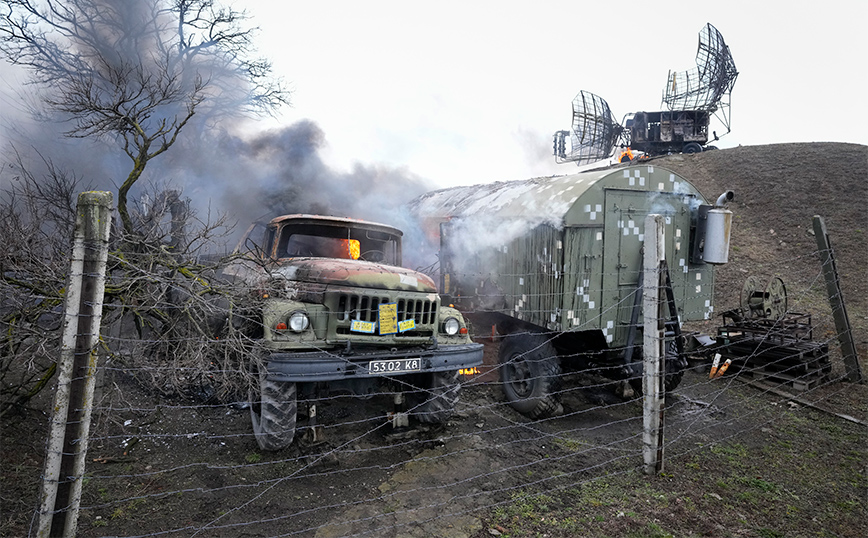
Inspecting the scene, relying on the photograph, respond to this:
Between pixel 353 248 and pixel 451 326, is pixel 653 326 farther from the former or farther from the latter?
pixel 353 248

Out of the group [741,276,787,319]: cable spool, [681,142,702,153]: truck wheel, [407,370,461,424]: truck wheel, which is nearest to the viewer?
[407,370,461,424]: truck wheel

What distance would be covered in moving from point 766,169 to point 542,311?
19.8 m

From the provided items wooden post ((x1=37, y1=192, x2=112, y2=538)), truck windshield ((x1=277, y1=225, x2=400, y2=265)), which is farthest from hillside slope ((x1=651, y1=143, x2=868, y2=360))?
wooden post ((x1=37, y1=192, x2=112, y2=538))

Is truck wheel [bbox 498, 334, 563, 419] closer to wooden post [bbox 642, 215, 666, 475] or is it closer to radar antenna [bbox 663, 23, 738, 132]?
wooden post [bbox 642, 215, 666, 475]

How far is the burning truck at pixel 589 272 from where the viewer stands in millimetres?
6227

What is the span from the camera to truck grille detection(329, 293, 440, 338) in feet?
15.3

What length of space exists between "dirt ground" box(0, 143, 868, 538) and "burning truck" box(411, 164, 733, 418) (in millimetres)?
693

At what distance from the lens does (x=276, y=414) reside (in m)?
4.38

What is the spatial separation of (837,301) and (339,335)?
A: 7794 mm

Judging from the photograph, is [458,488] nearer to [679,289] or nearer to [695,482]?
[695,482]

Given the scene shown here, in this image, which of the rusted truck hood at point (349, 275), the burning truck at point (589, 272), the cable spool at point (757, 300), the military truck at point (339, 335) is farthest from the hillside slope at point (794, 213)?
the rusted truck hood at point (349, 275)

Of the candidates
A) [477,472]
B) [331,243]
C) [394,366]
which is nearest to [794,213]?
[477,472]

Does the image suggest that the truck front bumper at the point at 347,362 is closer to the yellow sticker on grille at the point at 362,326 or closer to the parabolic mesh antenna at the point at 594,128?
the yellow sticker on grille at the point at 362,326

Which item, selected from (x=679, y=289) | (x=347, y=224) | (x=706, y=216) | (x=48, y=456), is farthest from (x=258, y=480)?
(x=706, y=216)
